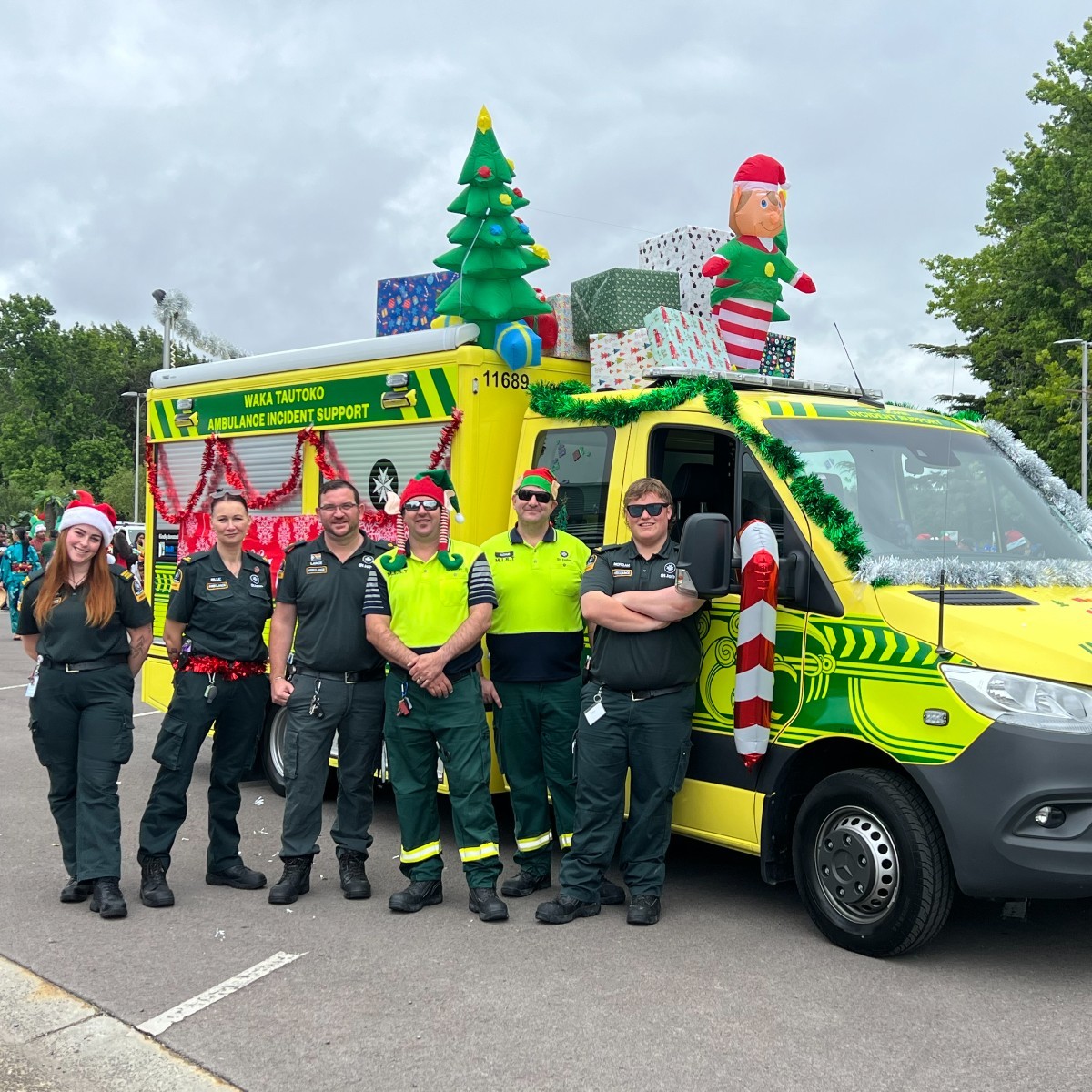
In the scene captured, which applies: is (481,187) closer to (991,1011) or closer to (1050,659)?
(1050,659)

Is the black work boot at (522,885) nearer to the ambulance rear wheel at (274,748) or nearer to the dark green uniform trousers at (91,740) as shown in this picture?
the dark green uniform trousers at (91,740)

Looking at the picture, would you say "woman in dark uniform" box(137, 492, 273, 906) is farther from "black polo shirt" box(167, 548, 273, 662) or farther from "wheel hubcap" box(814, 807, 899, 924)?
"wheel hubcap" box(814, 807, 899, 924)

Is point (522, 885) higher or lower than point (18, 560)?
lower

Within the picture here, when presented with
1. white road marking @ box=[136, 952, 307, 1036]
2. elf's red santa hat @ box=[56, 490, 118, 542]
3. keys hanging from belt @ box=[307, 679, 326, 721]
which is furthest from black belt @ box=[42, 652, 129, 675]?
white road marking @ box=[136, 952, 307, 1036]

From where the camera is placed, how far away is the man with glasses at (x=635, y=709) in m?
5.08

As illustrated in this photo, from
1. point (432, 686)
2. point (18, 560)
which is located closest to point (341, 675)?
point (432, 686)

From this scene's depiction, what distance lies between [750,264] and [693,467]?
1.83 m

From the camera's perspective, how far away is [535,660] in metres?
5.45

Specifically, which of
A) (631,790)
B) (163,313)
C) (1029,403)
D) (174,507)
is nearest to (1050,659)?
(631,790)

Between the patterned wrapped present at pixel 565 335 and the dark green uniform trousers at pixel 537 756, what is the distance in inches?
82.1

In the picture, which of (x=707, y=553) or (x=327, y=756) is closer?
(x=707, y=553)

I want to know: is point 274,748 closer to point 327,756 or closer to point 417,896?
point 327,756

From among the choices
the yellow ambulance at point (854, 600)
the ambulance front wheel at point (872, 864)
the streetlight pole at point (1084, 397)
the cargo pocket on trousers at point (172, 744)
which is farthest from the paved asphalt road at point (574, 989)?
the streetlight pole at point (1084, 397)

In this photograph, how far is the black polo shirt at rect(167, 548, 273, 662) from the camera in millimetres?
5688
